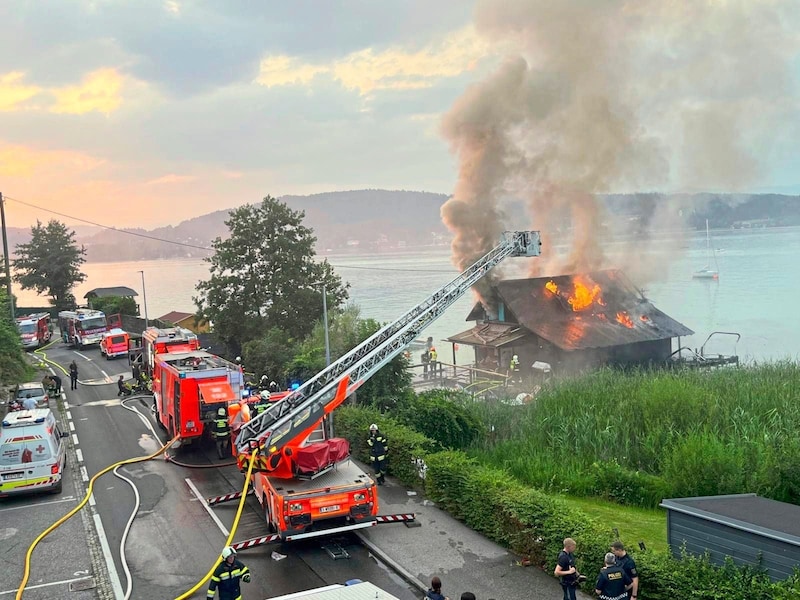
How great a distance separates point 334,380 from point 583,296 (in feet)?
76.6

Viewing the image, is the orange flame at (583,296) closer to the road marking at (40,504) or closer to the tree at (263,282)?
the tree at (263,282)

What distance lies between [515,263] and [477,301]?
1268cm

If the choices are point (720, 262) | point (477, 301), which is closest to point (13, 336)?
point (477, 301)

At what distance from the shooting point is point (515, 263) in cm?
4938

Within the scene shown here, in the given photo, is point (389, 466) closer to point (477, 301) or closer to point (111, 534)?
point (111, 534)

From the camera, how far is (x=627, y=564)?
8406mm

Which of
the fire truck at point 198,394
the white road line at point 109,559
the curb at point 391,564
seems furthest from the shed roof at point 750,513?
the fire truck at point 198,394

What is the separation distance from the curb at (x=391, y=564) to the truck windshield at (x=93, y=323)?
37661 millimetres

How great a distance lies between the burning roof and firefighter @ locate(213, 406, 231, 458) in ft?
59.7

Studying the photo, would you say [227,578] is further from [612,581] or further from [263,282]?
[263,282]

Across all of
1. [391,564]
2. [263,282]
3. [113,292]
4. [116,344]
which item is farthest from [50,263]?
[391,564]

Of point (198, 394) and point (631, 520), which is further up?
point (198, 394)

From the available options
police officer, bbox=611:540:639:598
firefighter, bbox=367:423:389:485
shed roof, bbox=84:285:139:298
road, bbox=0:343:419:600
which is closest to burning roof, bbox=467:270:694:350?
firefighter, bbox=367:423:389:485

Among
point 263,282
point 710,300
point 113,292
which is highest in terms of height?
point 263,282
